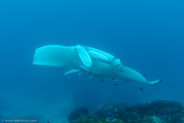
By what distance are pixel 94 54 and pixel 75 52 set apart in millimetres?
723

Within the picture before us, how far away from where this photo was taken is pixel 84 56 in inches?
252

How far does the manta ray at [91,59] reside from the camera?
268 inches

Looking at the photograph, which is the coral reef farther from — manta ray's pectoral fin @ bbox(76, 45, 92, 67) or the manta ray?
manta ray's pectoral fin @ bbox(76, 45, 92, 67)

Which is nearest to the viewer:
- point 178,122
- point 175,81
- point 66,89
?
point 178,122

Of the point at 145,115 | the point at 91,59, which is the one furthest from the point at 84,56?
the point at 145,115

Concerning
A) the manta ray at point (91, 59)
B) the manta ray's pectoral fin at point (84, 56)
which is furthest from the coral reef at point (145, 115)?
the manta ray's pectoral fin at point (84, 56)

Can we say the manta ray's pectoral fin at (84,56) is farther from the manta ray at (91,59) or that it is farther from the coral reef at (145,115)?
the coral reef at (145,115)

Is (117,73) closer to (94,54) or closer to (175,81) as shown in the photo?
(94,54)

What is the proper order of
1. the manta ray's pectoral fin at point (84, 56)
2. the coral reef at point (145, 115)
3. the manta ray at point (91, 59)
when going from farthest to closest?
the manta ray at point (91, 59) < the coral reef at point (145, 115) < the manta ray's pectoral fin at point (84, 56)

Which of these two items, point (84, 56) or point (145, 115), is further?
point (145, 115)

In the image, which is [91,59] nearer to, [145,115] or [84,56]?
[84,56]

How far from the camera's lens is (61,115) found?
57.8 ft

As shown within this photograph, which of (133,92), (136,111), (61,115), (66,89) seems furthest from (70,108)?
(136,111)

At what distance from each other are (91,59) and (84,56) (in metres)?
0.46
